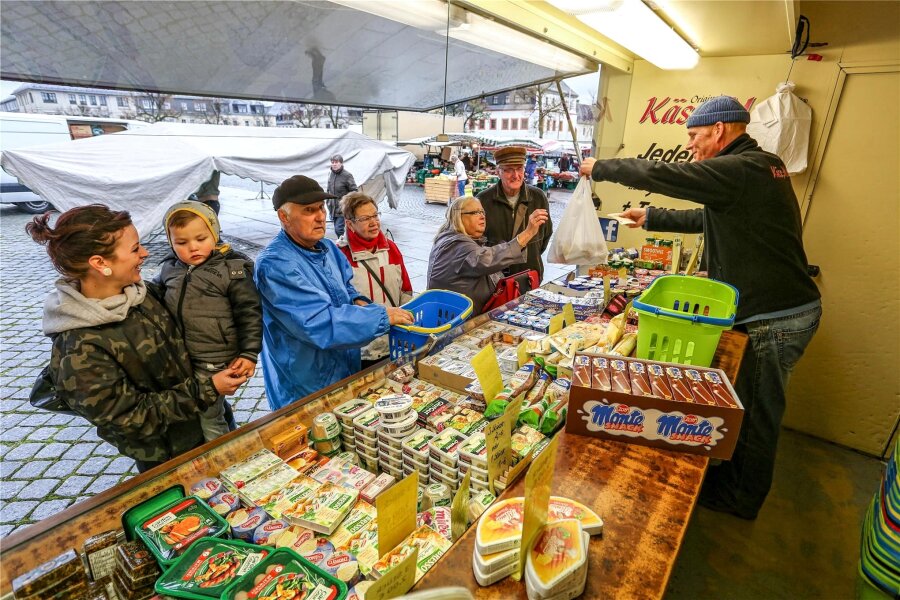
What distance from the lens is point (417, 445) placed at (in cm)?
158

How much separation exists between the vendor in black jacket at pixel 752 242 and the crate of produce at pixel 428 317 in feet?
3.44

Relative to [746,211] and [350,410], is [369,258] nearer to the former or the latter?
[350,410]

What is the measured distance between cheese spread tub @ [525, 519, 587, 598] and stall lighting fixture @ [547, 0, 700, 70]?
257cm

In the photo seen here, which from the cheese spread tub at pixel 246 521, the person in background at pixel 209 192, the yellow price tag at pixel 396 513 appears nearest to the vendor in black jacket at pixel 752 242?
the yellow price tag at pixel 396 513

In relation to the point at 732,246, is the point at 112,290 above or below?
below

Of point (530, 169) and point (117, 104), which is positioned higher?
point (530, 169)

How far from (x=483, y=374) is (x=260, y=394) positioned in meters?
3.39

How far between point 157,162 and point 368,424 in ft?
25.8

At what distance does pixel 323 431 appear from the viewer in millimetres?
1673

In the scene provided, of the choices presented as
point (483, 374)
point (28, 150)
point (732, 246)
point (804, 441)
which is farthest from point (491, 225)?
point (28, 150)

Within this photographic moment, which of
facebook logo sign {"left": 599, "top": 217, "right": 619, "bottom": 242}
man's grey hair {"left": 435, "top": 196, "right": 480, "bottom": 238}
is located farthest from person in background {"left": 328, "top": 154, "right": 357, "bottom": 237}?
man's grey hair {"left": 435, "top": 196, "right": 480, "bottom": 238}

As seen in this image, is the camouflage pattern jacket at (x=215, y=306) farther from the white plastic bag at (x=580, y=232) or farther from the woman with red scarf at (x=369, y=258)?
the white plastic bag at (x=580, y=232)

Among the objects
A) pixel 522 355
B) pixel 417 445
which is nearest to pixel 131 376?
pixel 417 445

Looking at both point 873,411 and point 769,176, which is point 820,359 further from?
point 769,176
